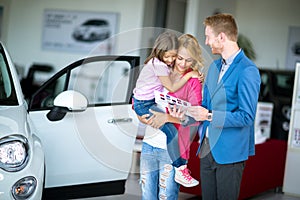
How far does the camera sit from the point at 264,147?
18.3ft

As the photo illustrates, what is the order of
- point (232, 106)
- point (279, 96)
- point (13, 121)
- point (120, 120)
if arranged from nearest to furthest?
point (232, 106) → point (13, 121) → point (120, 120) → point (279, 96)

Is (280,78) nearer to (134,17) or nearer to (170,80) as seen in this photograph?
(134,17)

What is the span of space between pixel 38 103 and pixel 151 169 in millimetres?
1603

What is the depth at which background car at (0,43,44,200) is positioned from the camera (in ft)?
10.3

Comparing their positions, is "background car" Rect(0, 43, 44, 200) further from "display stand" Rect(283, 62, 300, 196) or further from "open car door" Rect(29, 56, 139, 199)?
"display stand" Rect(283, 62, 300, 196)

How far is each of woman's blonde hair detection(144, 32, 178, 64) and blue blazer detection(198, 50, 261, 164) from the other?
0.29 metres

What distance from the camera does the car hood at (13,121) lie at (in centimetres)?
325

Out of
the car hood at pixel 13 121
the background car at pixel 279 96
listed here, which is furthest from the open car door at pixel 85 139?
the background car at pixel 279 96

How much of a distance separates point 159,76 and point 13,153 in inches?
36.6

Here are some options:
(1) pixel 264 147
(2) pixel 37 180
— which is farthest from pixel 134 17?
(2) pixel 37 180

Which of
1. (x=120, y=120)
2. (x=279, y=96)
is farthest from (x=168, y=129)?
(x=279, y=96)

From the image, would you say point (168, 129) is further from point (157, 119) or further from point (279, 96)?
A: point (279, 96)

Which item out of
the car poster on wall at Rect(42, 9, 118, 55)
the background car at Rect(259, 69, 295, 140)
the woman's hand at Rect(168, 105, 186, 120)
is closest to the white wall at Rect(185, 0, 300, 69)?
the car poster on wall at Rect(42, 9, 118, 55)

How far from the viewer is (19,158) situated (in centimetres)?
321
